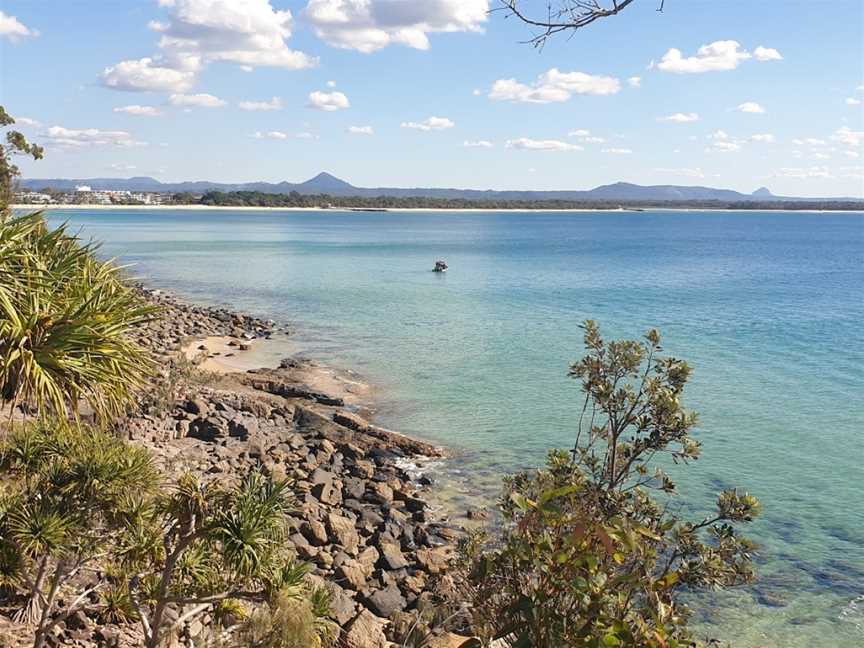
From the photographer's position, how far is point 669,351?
33.2m

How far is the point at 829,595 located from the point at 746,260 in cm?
8247

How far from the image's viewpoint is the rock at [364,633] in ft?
33.1

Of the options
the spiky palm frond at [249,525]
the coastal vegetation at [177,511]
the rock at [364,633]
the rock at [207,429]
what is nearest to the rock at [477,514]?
the rock at [364,633]

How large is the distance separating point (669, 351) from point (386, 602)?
2408 centimetres

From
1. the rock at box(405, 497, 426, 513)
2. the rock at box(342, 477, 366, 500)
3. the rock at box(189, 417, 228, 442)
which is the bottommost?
the rock at box(405, 497, 426, 513)

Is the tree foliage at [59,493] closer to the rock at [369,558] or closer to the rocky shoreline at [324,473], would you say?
the rocky shoreline at [324,473]

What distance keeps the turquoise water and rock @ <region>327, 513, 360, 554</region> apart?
14.1 feet

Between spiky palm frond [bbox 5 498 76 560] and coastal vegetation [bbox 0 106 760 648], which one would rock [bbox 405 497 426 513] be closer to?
coastal vegetation [bbox 0 106 760 648]

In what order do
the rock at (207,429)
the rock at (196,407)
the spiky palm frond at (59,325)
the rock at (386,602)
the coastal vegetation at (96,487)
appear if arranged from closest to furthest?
1. the spiky palm frond at (59,325)
2. the coastal vegetation at (96,487)
3. the rock at (386,602)
4. the rock at (207,429)
5. the rock at (196,407)

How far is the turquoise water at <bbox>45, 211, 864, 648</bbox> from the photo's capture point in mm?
15047

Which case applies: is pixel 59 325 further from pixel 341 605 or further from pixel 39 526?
pixel 341 605

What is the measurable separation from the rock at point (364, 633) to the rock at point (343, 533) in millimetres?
2758

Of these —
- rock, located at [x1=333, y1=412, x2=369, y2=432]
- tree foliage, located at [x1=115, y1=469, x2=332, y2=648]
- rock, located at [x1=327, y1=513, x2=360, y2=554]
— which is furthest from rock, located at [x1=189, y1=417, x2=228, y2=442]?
tree foliage, located at [x1=115, y1=469, x2=332, y2=648]

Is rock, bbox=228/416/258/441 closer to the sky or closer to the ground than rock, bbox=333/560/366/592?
Answer: closer to the sky
